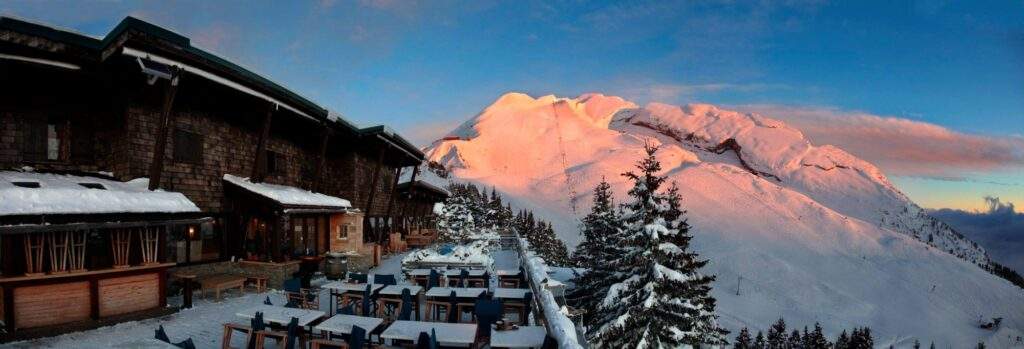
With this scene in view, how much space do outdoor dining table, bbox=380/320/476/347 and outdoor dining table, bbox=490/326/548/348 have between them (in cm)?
31

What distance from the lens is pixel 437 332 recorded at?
6340 mm

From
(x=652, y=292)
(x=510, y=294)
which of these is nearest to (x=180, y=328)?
(x=510, y=294)

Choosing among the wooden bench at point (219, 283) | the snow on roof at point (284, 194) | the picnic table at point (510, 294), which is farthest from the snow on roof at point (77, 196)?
the picnic table at point (510, 294)

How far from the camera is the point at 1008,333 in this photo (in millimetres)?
103812

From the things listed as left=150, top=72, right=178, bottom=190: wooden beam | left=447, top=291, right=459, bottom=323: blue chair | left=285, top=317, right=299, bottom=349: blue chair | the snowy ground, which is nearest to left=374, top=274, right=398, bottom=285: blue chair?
the snowy ground

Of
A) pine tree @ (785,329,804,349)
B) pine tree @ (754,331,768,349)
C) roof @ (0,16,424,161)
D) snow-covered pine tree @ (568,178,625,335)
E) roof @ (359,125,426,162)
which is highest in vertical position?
roof @ (0,16,424,161)

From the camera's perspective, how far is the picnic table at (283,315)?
6957mm

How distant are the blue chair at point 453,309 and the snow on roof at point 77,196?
23.9 ft

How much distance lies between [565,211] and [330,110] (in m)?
112

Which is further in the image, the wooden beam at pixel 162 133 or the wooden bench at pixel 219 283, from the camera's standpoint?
the wooden bench at pixel 219 283

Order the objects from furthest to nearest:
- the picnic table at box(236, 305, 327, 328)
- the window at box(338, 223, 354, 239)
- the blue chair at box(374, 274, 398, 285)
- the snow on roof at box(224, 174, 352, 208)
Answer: the window at box(338, 223, 354, 239), the snow on roof at box(224, 174, 352, 208), the blue chair at box(374, 274, 398, 285), the picnic table at box(236, 305, 327, 328)

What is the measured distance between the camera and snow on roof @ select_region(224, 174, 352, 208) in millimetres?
15257

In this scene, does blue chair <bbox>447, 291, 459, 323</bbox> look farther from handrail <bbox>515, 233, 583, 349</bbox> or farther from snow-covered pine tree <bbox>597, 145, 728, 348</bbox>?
snow-covered pine tree <bbox>597, 145, 728, 348</bbox>

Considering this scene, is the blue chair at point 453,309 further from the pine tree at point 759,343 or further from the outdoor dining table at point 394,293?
the pine tree at point 759,343
